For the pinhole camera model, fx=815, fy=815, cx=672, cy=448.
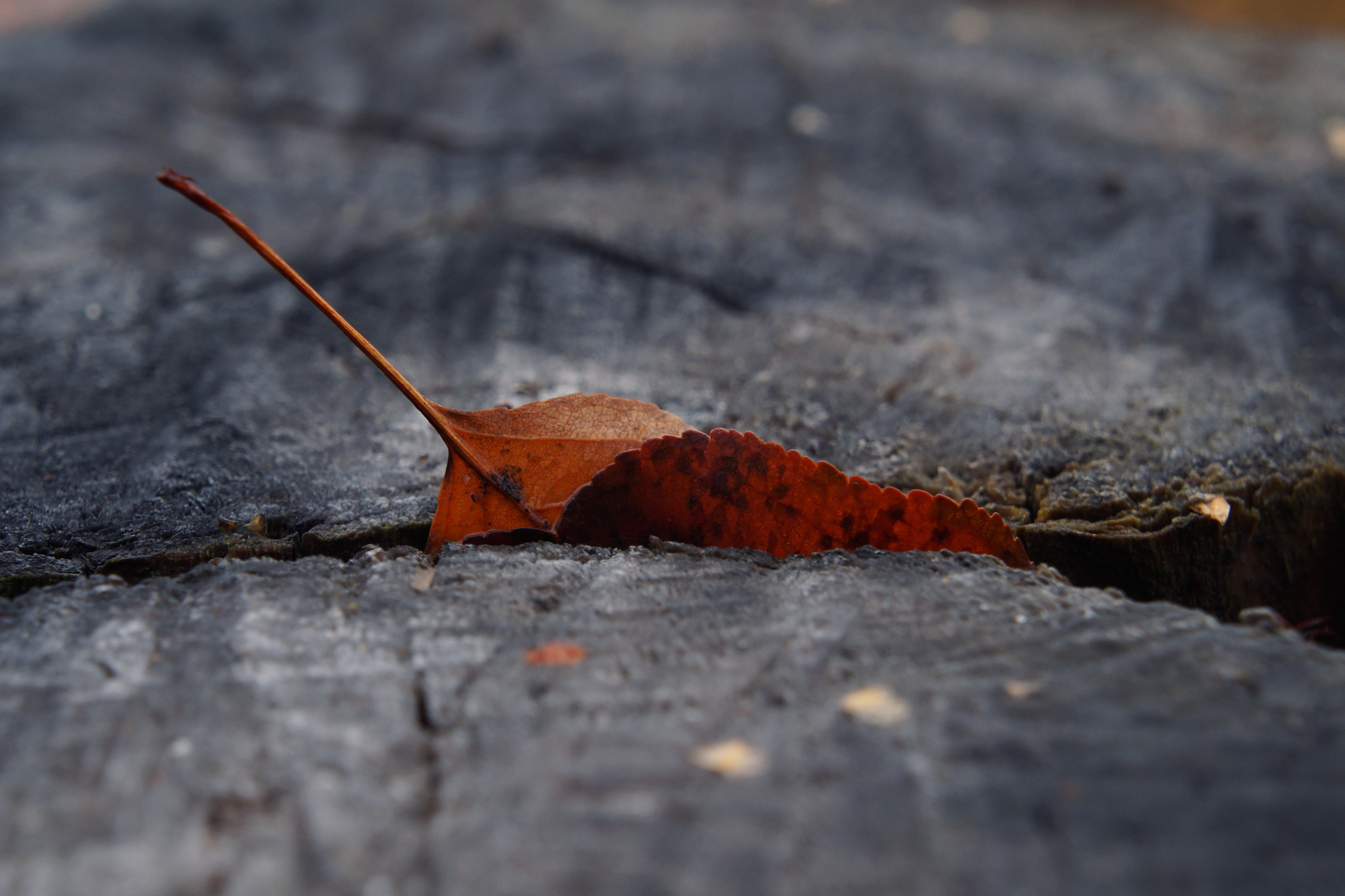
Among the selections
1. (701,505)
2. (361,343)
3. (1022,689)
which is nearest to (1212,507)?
(1022,689)

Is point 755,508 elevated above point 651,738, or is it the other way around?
point 755,508

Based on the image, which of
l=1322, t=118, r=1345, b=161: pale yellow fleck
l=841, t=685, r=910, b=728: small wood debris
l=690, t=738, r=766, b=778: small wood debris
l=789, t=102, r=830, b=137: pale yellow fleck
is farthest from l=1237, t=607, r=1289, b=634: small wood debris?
l=1322, t=118, r=1345, b=161: pale yellow fleck

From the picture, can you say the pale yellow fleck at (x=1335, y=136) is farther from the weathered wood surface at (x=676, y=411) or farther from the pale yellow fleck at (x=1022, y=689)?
the pale yellow fleck at (x=1022, y=689)

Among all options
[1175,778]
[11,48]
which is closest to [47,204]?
[11,48]

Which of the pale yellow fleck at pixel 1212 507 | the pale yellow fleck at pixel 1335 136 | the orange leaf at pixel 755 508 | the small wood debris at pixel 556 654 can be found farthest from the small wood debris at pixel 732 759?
the pale yellow fleck at pixel 1335 136

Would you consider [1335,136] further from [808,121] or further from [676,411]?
[676,411]

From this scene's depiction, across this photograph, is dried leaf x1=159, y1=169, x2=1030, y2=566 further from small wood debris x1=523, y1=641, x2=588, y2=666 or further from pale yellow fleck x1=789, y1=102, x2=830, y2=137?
pale yellow fleck x1=789, y1=102, x2=830, y2=137
